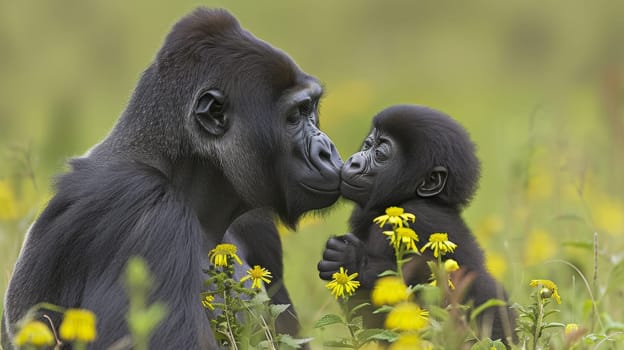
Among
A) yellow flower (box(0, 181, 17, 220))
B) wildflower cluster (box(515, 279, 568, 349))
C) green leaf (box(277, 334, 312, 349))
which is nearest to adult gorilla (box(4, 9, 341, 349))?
green leaf (box(277, 334, 312, 349))

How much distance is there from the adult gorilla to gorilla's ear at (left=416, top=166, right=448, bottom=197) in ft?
1.72

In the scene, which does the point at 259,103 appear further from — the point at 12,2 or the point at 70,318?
the point at 12,2

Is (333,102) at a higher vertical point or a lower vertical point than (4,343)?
higher

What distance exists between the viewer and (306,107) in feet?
14.2

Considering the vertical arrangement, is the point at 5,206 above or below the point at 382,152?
below

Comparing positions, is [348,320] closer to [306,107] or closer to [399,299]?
[399,299]

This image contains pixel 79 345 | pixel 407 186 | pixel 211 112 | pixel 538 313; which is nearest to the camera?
pixel 79 345

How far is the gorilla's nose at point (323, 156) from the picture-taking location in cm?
425

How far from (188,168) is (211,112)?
24 cm

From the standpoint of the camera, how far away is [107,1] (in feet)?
60.1

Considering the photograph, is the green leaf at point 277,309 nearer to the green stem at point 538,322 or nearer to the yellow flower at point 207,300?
the yellow flower at point 207,300

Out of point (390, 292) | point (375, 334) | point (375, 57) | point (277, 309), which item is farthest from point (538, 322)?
point (375, 57)

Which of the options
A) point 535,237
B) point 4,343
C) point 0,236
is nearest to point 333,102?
point 535,237

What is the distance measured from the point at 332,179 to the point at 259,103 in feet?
1.31
